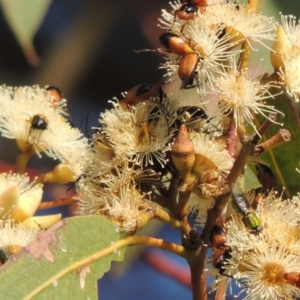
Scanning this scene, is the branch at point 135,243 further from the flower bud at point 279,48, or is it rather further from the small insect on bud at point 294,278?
the flower bud at point 279,48

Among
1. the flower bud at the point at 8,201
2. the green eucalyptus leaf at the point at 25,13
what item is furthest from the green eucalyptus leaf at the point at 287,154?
the green eucalyptus leaf at the point at 25,13

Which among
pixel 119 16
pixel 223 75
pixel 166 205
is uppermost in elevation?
pixel 223 75

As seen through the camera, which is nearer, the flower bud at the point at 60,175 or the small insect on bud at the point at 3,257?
the small insect on bud at the point at 3,257

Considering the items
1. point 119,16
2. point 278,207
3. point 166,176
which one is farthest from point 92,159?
point 119,16

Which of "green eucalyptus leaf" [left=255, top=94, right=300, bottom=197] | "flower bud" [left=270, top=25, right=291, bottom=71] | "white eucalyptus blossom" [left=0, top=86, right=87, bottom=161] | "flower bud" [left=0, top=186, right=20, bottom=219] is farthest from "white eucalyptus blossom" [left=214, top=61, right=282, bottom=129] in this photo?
"white eucalyptus blossom" [left=0, top=86, right=87, bottom=161]

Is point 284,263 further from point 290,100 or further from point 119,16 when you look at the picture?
point 119,16

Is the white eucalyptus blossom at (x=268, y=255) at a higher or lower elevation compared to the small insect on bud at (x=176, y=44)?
lower
